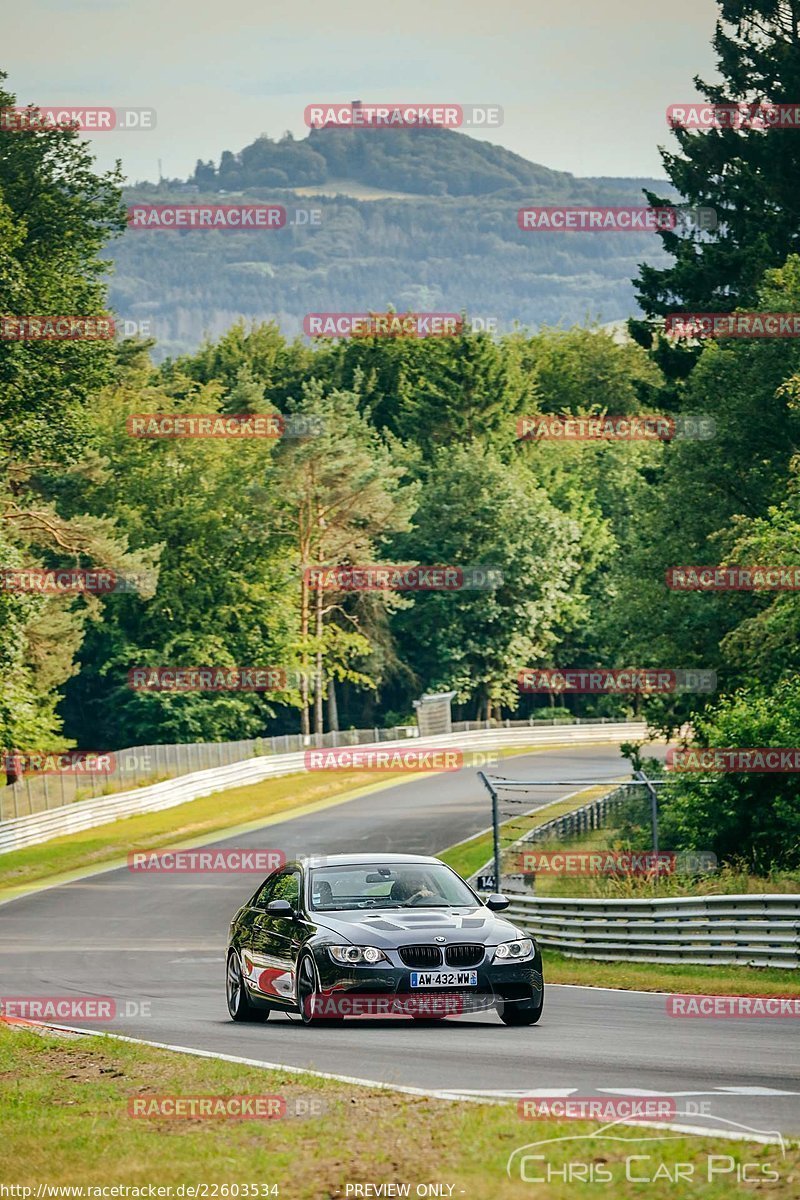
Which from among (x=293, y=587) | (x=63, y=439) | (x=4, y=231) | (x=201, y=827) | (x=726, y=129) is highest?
(x=726, y=129)

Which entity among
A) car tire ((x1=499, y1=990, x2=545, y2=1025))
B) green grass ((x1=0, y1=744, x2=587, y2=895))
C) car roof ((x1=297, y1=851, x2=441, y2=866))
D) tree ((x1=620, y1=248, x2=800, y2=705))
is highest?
tree ((x1=620, y1=248, x2=800, y2=705))

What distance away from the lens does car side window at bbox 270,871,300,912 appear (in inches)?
644

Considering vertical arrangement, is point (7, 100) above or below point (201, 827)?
above

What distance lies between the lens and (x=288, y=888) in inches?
659

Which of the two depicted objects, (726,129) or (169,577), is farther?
(169,577)

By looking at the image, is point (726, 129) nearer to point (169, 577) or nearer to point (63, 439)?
point (63, 439)

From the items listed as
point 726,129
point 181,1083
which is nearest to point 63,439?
point 726,129

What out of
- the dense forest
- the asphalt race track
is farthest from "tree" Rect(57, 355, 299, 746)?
the asphalt race track

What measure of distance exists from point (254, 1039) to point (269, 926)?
1.65 metres

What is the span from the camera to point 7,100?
57.6 meters

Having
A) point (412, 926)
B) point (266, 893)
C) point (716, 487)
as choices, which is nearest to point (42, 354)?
point (716, 487)

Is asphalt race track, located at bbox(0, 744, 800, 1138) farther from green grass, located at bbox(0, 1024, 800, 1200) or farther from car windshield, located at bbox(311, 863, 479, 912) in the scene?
car windshield, located at bbox(311, 863, 479, 912)

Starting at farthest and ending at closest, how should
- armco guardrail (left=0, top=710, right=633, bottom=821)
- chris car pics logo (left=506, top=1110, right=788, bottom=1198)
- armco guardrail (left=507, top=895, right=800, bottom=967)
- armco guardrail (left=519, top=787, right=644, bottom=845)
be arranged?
armco guardrail (left=0, top=710, right=633, bottom=821)
armco guardrail (left=519, top=787, right=644, bottom=845)
armco guardrail (left=507, top=895, right=800, bottom=967)
chris car pics logo (left=506, top=1110, right=788, bottom=1198)

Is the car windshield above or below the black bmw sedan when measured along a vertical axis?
above
